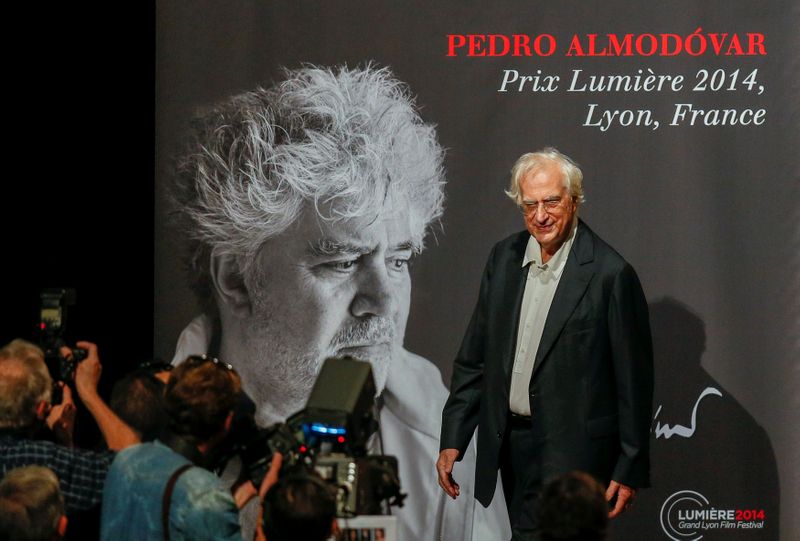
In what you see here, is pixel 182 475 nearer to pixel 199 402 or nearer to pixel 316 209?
pixel 199 402

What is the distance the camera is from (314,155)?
4.79 m

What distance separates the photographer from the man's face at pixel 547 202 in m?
3.91

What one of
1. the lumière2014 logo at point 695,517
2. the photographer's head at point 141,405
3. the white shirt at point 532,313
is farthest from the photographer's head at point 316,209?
the photographer's head at point 141,405

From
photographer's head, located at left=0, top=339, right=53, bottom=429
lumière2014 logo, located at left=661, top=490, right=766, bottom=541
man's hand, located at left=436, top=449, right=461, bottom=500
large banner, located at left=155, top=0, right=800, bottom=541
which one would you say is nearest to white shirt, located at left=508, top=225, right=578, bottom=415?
man's hand, located at left=436, top=449, right=461, bottom=500

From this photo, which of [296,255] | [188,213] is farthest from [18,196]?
[296,255]

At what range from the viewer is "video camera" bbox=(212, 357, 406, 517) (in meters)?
2.93

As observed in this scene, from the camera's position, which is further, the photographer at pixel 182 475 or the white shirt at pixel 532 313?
the white shirt at pixel 532 313

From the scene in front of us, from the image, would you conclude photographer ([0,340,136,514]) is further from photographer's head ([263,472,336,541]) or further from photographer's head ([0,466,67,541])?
photographer's head ([263,472,336,541])

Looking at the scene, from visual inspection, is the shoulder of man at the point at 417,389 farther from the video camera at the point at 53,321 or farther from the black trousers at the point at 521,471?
the video camera at the point at 53,321

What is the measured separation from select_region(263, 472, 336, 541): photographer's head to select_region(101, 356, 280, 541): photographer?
18cm

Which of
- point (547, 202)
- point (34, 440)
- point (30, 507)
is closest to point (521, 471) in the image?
point (547, 202)

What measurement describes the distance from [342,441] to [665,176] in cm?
220

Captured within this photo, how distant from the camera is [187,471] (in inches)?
115

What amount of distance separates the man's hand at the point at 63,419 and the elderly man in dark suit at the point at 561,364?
1.20 m
